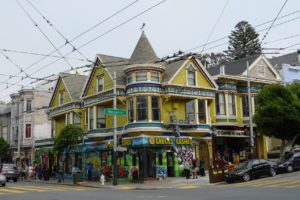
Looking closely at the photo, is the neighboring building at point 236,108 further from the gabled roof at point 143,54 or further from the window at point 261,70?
the gabled roof at point 143,54

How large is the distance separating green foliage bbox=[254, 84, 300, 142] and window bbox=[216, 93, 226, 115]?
4966 mm

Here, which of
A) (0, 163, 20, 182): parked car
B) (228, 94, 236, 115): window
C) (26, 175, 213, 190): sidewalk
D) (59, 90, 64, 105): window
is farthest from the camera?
(59, 90, 64, 105): window

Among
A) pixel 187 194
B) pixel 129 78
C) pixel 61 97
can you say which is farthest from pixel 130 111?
pixel 187 194

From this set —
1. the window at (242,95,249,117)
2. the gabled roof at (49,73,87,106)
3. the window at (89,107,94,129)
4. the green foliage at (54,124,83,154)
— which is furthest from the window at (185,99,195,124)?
the gabled roof at (49,73,87,106)

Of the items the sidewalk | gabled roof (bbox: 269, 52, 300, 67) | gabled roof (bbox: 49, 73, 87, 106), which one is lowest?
the sidewalk

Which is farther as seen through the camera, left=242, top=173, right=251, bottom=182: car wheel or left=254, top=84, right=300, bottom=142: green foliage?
left=254, top=84, right=300, bottom=142: green foliage

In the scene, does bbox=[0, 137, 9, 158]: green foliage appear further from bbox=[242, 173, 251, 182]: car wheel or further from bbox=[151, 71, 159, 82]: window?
bbox=[242, 173, 251, 182]: car wheel

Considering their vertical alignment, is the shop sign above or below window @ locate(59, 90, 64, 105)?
below

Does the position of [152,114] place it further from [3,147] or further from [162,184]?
[3,147]

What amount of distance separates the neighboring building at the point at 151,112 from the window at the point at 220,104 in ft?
3.33

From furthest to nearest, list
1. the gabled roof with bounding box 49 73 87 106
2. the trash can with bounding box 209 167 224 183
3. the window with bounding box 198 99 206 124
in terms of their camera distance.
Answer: the gabled roof with bounding box 49 73 87 106 < the window with bounding box 198 99 206 124 < the trash can with bounding box 209 167 224 183

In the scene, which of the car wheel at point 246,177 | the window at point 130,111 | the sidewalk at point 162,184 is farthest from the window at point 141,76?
the car wheel at point 246,177

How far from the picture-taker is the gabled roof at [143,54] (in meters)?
36.4

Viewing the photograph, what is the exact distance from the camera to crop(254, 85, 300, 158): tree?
1336 inches
